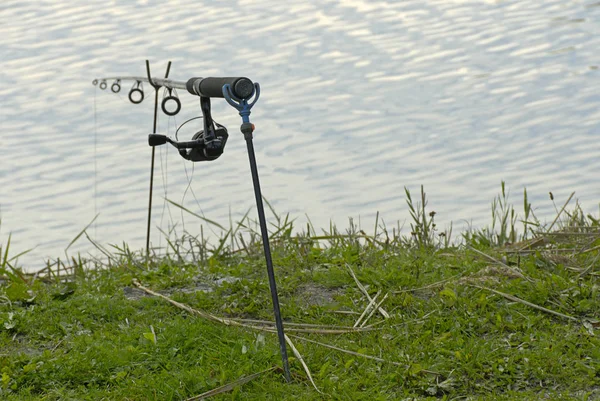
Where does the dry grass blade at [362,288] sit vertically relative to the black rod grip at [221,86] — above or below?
below

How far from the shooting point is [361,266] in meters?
5.61

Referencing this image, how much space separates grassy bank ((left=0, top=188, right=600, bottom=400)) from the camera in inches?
169

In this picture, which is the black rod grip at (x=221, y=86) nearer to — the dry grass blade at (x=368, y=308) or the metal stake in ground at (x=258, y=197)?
the metal stake in ground at (x=258, y=197)

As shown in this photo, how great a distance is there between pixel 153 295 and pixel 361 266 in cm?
124

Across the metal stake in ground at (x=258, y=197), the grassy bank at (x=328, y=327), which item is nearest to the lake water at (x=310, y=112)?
the grassy bank at (x=328, y=327)

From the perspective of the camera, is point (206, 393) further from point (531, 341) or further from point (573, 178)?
point (573, 178)

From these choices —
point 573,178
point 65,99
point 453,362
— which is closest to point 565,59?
point 573,178

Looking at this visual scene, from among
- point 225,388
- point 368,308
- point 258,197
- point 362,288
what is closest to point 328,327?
point 368,308

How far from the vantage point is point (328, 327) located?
4.85 m

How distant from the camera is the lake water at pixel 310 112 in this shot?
30.2ft

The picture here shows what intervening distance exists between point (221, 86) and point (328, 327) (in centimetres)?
141

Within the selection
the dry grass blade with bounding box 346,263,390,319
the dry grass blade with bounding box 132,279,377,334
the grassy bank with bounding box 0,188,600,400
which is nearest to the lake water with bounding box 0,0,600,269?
the grassy bank with bounding box 0,188,600,400

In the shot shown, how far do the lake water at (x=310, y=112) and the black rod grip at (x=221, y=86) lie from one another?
2.30 meters

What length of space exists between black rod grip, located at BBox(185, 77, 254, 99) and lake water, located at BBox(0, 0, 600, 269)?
2.30 metres
